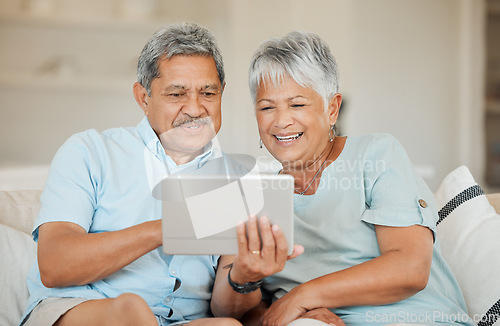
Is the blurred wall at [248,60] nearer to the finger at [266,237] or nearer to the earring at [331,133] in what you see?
the earring at [331,133]

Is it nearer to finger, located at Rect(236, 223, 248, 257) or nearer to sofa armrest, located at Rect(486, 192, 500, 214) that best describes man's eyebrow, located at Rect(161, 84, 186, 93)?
finger, located at Rect(236, 223, 248, 257)

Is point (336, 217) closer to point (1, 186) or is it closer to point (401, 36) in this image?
point (1, 186)

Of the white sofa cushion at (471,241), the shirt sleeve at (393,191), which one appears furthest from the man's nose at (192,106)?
the white sofa cushion at (471,241)

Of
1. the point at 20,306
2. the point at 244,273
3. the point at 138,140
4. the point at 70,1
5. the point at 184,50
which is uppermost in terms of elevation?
the point at 70,1

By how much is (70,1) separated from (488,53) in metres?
3.31

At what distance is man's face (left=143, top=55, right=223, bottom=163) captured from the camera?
4.50 ft

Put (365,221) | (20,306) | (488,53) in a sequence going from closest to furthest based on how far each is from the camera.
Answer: (365,221) < (20,306) < (488,53)

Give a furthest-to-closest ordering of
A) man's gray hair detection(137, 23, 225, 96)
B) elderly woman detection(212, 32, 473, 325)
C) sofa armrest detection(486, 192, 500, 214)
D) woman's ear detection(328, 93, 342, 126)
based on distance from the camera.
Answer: sofa armrest detection(486, 192, 500, 214) < woman's ear detection(328, 93, 342, 126) < man's gray hair detection(137, 23, 225, 96) < elderly woman detection(212, 32, 473, 325)

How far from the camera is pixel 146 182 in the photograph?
53.1 inches

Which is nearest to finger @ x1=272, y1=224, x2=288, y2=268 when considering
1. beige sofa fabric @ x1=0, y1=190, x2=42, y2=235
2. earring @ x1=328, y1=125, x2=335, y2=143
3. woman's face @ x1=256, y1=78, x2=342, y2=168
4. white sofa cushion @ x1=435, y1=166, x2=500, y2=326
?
woman's face @ x1=256, y1=78, x2=342, y2=168

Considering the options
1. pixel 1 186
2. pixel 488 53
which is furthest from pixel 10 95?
pixel 488 53

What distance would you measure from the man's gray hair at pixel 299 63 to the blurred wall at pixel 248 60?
7.92 feet

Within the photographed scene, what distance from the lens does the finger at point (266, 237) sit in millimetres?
1026

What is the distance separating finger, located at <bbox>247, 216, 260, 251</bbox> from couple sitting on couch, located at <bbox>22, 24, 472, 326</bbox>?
5 centimetres
